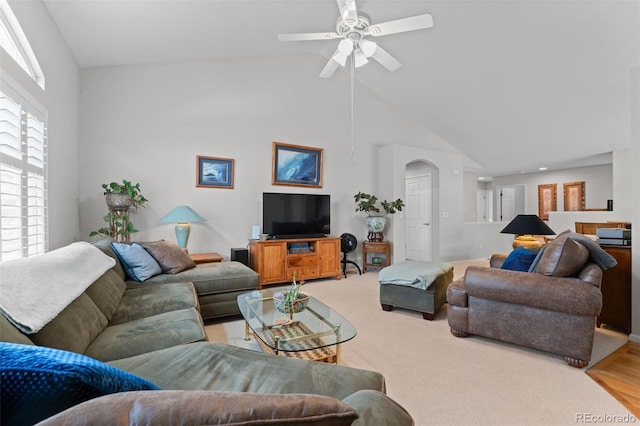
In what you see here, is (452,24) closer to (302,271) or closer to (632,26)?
(632,26)

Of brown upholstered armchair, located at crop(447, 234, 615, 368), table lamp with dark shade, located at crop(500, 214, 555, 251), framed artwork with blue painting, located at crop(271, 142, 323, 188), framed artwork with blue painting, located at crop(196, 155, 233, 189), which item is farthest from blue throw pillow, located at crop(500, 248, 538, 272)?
framed artwork with blue painting, located at crop(196, 155, 233, 189)

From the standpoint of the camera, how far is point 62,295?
1474 mm

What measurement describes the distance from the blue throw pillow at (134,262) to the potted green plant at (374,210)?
3.65 metres

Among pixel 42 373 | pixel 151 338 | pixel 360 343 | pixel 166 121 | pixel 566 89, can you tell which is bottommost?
pixel 360 343

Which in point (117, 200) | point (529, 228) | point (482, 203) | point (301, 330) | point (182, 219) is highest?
point (482, 203)

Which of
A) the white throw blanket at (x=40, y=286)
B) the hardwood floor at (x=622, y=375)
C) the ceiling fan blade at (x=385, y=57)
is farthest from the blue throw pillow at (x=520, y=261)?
the white throw blanket at (x=40, y=286)

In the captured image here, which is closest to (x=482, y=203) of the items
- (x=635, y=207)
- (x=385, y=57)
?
(x=635, y=207)

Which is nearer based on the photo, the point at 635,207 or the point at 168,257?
the point at 635,207

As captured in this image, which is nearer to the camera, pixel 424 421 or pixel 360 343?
pixel 424 421

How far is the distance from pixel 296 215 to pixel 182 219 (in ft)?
5.76

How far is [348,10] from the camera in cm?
230

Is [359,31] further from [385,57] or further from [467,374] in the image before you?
[467,374]

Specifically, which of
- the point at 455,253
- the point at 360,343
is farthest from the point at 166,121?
the point at 455,253

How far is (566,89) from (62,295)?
19.7 feet
